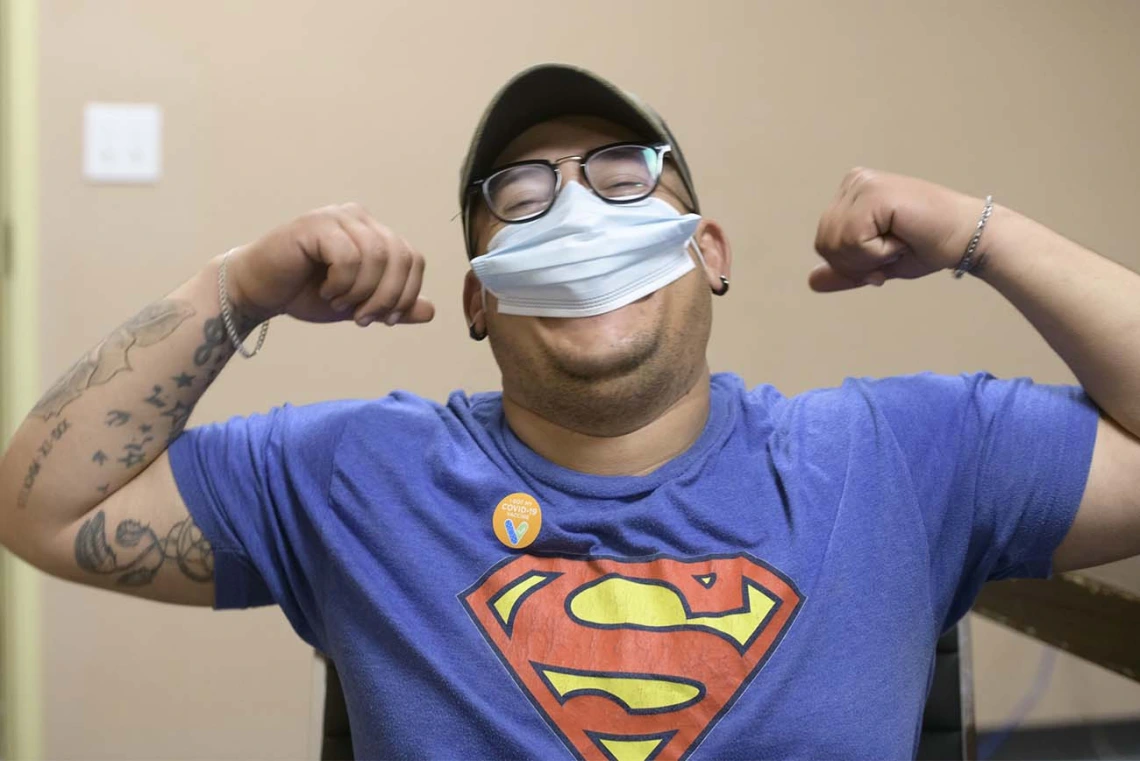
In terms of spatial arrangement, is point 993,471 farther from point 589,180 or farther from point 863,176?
point 589,180

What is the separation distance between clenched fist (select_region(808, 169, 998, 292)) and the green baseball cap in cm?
18

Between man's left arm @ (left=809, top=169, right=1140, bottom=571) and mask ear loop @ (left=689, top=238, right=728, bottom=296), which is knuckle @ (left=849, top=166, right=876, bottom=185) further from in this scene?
mask ear loop @ (left=689, top=238, right=728, bottom=296)

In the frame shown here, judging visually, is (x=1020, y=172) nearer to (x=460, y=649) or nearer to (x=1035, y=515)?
(x=1035, y=515)

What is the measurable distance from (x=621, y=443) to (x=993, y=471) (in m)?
0.37

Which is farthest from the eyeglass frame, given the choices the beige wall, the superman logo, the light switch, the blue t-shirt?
the light switch

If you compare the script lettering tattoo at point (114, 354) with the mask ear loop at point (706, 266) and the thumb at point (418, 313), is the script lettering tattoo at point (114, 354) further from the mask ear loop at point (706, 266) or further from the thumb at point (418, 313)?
the mask ear loop at point (706, 266)

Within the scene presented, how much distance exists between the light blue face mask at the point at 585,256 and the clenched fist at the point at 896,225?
0.15 metres

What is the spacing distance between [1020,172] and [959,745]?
1185 millimetres

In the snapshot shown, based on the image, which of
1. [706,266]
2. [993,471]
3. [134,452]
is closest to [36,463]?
[134,452]

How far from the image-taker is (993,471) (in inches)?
38.0

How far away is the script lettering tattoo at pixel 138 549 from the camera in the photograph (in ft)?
3.33

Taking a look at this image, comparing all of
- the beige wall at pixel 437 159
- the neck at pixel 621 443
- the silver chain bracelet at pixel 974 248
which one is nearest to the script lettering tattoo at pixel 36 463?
the neck at pixel 621 443

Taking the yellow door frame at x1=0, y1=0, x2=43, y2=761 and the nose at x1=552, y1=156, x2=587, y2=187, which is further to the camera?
the yellow door frame at x1=0, y1=0, x2=43, y2=761

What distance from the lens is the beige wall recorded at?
1.66m
